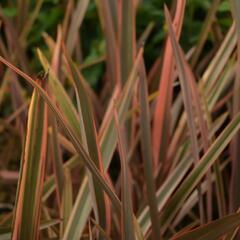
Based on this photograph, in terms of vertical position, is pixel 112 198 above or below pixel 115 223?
above

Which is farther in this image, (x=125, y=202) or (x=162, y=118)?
(x=162, y=118)

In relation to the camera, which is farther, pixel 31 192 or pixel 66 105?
pixel 66 105

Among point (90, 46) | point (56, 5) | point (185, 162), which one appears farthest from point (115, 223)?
point (56, 5)

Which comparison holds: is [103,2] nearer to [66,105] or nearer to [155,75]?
[155,75]

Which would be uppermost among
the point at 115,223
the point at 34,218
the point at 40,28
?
the point at 40,28

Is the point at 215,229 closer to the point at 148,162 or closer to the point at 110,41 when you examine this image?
the point at 148,162

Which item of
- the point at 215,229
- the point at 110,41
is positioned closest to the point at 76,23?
the point at 110,41

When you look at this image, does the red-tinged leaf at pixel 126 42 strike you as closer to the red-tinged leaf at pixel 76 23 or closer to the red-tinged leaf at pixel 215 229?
the red-tinged leaf at pixel 76 23

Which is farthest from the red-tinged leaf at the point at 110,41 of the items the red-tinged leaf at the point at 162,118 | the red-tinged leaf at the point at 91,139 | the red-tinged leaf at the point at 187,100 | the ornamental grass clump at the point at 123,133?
the red-tinged leaf at the point at 91,139

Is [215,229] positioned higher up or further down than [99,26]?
further down

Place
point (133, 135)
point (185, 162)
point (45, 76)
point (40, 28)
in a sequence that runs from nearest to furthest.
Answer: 1. point (45, 76)
2. point (185, 162)
3. point (133, 135)
4. point (40, 28)

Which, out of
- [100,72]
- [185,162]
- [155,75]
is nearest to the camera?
[185,162]
